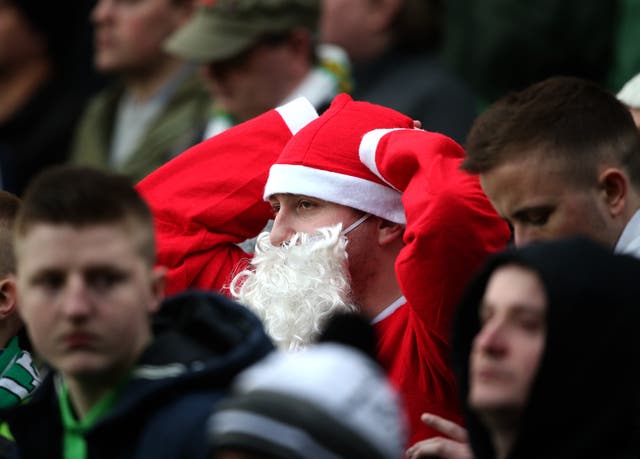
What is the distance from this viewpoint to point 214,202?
5719 millimetres

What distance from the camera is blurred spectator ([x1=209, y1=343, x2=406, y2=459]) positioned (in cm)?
326

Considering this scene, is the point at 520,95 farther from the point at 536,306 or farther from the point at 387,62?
the point at 387,62

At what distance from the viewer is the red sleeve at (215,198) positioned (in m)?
5.68

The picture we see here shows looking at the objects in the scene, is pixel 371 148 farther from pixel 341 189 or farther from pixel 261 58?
pixel 261 58

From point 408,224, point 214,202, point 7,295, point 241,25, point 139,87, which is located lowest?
point 139,87

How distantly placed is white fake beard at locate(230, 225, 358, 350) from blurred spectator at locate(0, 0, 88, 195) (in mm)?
4196

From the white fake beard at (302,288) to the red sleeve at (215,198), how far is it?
0.34 meters

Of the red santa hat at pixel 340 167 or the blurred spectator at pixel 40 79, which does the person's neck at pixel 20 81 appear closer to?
the blurred spectator at pixel 40 79

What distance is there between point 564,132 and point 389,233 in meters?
1.04

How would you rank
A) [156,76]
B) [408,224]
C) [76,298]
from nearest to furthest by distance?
[76,298] < [408,224] < [156,76]

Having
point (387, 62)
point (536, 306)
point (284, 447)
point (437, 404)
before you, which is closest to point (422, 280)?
point (437, 404)

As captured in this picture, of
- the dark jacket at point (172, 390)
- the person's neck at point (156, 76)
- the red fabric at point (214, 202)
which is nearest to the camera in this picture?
the dark jacket at point (172, 390)

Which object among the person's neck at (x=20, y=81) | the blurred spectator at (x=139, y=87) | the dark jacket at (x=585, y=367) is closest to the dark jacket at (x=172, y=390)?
the dark jacket at (x=585, y=367)

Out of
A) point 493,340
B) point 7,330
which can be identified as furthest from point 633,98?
point 7,330
